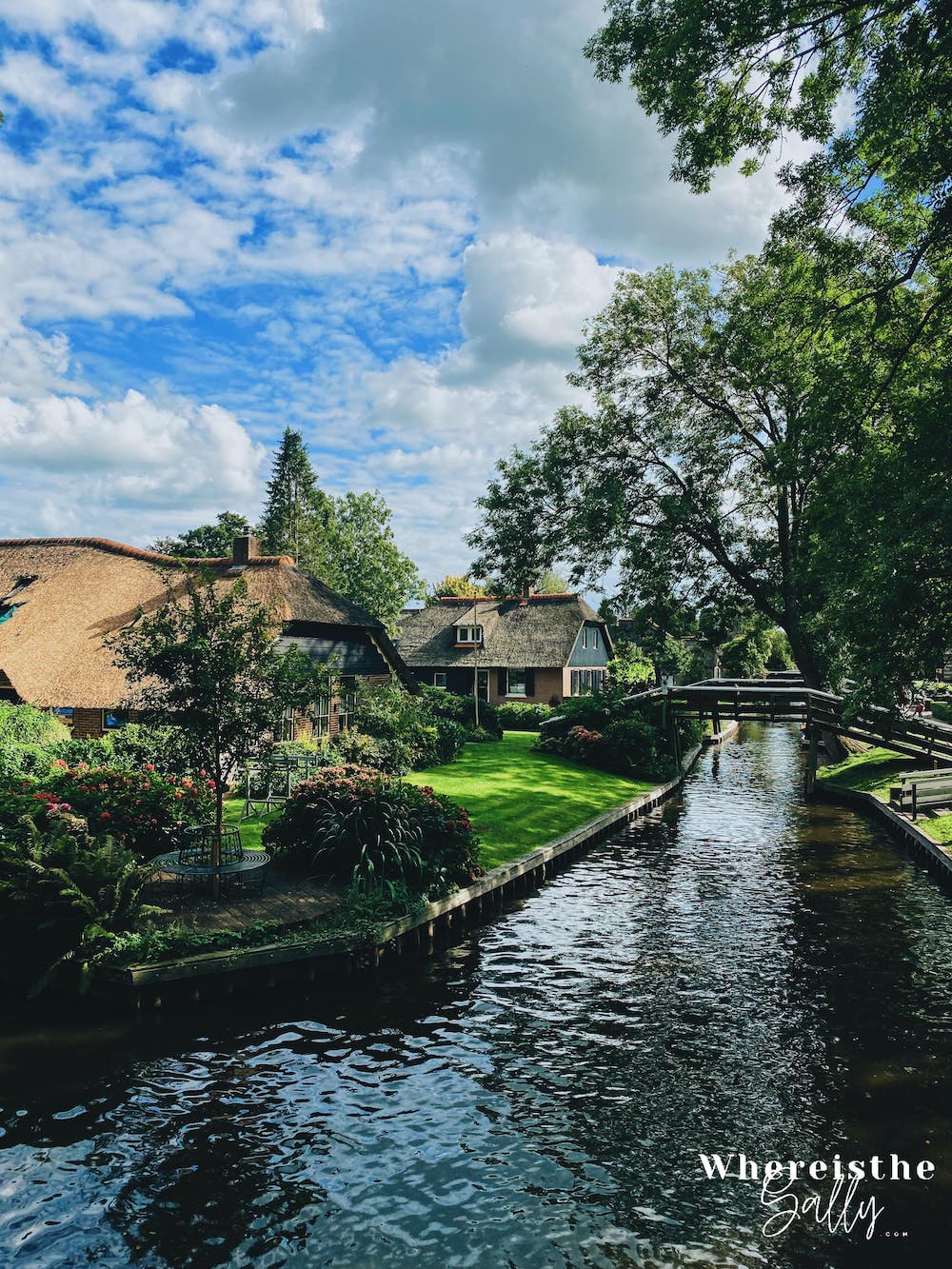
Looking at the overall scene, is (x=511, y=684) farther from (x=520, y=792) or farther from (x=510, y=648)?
(x=520, y=792)

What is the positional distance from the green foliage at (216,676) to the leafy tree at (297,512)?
50.2 meters

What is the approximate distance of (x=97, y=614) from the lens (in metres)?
25.8

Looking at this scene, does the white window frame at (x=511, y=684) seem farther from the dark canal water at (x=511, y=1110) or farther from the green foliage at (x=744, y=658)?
the dark canal water at (x=511, y=1110)

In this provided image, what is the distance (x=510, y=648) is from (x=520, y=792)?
26866 mm

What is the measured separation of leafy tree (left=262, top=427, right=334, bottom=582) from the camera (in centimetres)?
6269

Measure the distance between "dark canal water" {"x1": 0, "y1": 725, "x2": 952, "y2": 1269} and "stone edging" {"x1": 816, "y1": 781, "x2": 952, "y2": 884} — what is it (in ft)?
11.5

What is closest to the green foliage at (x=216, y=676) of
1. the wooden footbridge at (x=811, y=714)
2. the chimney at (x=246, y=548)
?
the wooden footbridge at (x=811, y=714)

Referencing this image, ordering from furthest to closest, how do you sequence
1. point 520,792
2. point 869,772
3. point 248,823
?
point 869,772, point 520,792, point 248,823

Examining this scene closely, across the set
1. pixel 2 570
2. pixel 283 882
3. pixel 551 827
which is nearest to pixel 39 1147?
pixel 283 882

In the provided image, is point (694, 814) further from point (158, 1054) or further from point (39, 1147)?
point (39, 1147)

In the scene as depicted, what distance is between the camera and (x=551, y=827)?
20.3 meters

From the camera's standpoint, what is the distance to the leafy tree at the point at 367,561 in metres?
62.4

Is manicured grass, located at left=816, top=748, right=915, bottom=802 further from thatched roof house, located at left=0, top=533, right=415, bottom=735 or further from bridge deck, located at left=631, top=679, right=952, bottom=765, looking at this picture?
thatched roof house, located at left=0, top=533, right=415, bottom=735

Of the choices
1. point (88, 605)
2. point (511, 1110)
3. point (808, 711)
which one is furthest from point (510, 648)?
point (511, 1110)
